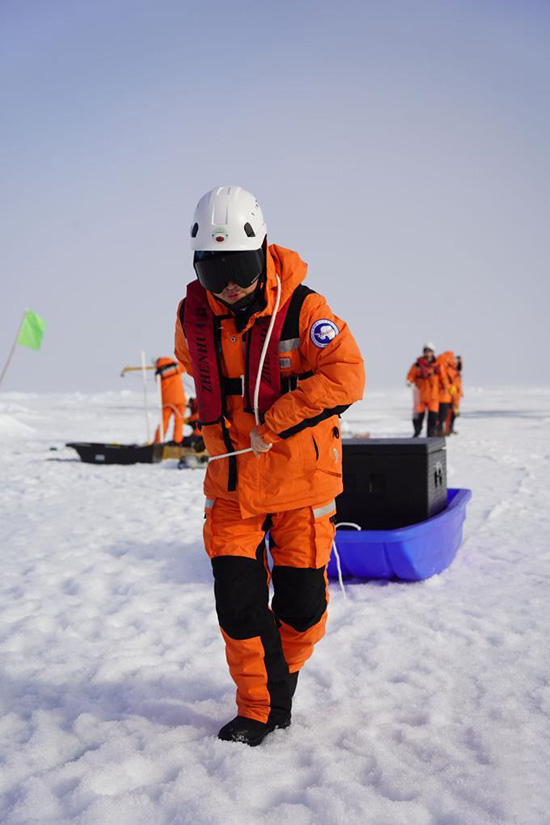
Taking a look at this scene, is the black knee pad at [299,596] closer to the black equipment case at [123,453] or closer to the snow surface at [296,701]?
the snow surface at [296,701]

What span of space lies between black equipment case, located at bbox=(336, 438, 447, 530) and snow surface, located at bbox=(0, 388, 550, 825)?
425 millimetres

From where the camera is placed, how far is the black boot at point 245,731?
7.39 ft

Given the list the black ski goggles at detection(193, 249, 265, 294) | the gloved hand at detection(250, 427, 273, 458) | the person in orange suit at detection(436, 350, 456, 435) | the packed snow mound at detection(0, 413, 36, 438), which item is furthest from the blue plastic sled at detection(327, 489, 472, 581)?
the packed snow mound at detection(0, 413, 36, 438)

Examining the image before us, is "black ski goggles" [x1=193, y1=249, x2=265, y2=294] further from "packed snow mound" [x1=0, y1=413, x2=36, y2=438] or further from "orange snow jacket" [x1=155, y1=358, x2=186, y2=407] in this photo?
"packed snow mound" [x1=0, y1=413, x2=36, y2=438]

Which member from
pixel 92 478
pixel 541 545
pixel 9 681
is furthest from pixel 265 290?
pixel 92 478

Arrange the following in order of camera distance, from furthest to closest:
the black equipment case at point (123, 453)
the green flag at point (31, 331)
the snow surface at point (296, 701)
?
the green flag at point (31, 331) → the black equipment case at point (123, 453) → the snow surface at point (296, 701)

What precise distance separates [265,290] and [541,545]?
12.0ft

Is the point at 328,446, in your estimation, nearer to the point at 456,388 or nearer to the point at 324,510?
the point at 324,510

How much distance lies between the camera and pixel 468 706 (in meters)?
2.56

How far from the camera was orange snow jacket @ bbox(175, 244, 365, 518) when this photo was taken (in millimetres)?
2246

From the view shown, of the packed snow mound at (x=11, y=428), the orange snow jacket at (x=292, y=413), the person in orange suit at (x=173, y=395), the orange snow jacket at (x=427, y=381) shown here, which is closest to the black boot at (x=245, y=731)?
the orange snow jacket at (x=292, y=413)

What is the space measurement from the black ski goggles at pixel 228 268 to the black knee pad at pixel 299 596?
1.01 metres

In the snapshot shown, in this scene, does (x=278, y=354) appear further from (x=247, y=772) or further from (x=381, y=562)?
(x=381, y=562)

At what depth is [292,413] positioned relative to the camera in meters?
2.22
